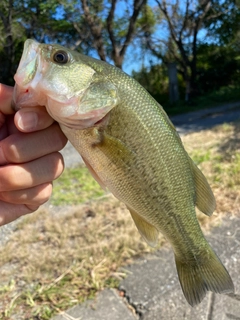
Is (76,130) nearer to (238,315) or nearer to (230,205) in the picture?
(238,315)

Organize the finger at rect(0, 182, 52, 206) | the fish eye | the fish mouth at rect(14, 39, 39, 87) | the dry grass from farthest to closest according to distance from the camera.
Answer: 1. the dry grass
2. the finger at rect(0, 182, 52, 206)
3. the fish eye
4. the fish mouth at rect(14, 39, 39, 87)

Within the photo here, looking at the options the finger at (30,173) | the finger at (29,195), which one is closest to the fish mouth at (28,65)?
the finger at (30,173)

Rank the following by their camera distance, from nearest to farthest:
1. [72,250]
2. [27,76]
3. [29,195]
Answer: [27,76] < [29,195] < [72,250]

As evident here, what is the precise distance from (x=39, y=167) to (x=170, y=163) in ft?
1.79

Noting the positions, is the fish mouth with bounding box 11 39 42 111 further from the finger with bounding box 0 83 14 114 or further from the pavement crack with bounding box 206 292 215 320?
the pavement crack with bounding box 206 292 215 320

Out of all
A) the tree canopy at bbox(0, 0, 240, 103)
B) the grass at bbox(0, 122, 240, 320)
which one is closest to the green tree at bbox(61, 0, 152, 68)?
the tree canopy at bbox(0, 0, 240, 103)

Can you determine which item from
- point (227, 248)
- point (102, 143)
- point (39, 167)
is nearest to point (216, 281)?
point (102, 143)

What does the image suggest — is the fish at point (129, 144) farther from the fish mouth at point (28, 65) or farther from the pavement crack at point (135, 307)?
the pavement crack at point (135, 307)

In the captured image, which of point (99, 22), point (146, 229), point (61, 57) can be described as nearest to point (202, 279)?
point (146, 229)

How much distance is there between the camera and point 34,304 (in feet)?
7.05

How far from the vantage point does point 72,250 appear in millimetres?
2648

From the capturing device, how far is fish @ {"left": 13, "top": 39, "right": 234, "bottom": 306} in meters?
1.19

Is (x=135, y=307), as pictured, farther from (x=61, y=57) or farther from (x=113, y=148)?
(x=61, y=57)

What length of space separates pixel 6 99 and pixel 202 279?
1.17m
